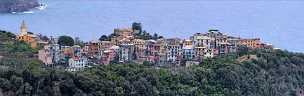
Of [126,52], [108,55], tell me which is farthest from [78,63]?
[126,52]

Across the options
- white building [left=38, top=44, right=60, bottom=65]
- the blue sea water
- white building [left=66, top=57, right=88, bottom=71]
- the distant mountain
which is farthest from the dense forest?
the distant mountain

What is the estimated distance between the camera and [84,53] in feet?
65.5

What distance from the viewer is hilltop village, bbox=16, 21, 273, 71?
19281 mm

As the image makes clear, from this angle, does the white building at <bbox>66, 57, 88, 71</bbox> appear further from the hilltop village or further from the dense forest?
the dense forest

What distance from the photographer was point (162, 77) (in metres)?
17.0

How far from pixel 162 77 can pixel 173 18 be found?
1929 centimetres

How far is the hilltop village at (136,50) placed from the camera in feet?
63.3

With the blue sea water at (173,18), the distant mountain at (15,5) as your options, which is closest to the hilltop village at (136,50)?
the blue sea water at (173,18)

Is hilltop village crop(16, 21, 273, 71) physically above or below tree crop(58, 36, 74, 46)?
below

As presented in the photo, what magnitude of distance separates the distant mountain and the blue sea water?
0.65m

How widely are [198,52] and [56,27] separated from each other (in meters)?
12.7

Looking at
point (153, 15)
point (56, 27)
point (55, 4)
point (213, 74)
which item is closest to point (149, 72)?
point (213, 74)

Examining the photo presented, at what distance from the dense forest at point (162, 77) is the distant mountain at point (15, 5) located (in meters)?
19.1

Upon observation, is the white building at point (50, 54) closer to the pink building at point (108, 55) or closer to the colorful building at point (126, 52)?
the pink building at point (108, 55)
